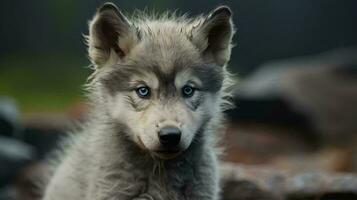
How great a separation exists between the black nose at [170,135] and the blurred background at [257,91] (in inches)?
79.7

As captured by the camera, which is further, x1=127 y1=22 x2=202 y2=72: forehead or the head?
x1=127 y1=22 x2=202 y2=72: forehead

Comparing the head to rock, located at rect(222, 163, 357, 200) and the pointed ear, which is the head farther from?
rock, located at rect(222, 163, 357, 200)

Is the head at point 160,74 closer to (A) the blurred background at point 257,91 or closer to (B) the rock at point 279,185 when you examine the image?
(B) the rock at point 279,185

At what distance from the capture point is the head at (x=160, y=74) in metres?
5.59

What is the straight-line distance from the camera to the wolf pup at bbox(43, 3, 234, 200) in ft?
18.6

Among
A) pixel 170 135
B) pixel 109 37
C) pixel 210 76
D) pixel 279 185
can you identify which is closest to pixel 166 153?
pixel 170 135

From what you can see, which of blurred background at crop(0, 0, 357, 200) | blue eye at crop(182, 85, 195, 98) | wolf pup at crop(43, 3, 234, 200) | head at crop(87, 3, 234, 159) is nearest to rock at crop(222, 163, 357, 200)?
Answer: blurred background at crop(0, 0, 357, 200)

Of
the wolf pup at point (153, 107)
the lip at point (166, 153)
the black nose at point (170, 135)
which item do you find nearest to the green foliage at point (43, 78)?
the wolf pup at point (153, 107)

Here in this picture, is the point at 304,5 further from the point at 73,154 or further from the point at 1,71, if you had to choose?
the point at 73,154

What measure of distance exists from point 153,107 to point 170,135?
29cm

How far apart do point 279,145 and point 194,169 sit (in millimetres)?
6865

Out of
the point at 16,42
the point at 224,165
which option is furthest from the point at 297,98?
the point at 16,42

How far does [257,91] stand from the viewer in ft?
44.0

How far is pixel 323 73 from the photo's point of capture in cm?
1409
